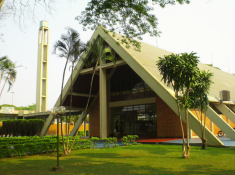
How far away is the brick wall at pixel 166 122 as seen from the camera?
65.6 ft

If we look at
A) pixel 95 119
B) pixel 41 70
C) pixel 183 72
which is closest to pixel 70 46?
pixel 183 72

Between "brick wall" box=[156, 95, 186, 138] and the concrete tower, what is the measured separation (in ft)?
86.1

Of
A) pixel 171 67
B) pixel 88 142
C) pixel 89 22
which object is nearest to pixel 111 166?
pixel 171 67

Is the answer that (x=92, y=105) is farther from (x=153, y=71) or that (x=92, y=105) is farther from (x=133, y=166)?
(x=133, y=166)

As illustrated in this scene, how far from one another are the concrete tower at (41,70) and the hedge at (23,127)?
538 inches

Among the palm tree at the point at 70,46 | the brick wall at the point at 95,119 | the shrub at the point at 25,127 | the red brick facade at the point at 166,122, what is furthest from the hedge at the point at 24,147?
the shrub at the point at 25,127

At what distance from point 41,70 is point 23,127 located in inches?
654

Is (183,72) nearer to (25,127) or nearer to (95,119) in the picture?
(95,119)

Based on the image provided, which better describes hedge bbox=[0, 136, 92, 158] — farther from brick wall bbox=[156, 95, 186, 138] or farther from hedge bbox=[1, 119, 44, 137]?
hedge bbox=[1, 119, 44, 137]

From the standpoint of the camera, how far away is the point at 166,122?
2064cm

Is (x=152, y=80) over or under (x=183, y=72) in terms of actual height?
over

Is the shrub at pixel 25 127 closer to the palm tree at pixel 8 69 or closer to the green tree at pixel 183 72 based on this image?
the palm tree at pixel 8 69

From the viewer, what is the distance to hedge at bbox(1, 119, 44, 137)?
87.7 ft

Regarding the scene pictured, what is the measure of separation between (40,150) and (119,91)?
1374 centimetres
